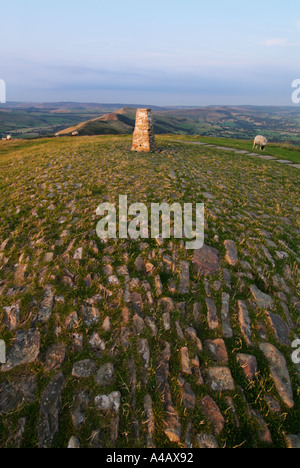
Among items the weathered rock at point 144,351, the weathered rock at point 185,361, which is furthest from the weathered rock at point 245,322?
the weathered rock at point 144,351

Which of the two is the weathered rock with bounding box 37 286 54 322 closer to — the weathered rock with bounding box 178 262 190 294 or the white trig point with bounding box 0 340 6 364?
the white trig point with bounding box 0 340 6 364

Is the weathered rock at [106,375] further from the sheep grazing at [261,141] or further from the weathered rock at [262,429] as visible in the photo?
the sheep grazing at [261,141]

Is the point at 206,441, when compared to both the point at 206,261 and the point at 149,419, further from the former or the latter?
the point at 206,261

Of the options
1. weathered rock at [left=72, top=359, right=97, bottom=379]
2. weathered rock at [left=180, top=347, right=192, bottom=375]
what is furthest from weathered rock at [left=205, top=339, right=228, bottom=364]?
weathered rock at [left=72, top=359, right=97, bottom=379]

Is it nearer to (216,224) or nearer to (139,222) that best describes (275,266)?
(216,224)

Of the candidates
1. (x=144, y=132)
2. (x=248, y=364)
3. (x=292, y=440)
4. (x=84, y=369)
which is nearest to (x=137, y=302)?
(x=84, y=369)
